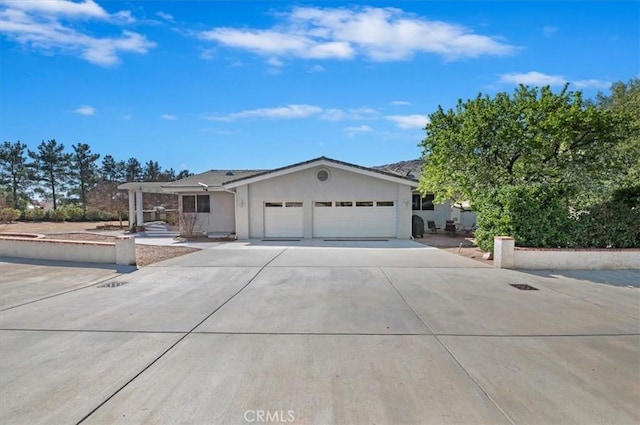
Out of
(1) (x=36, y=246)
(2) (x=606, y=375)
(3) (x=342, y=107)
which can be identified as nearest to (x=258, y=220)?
(3) (x=342, y=107)

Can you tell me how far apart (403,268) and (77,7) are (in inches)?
445

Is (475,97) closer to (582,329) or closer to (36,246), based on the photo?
(582,329)

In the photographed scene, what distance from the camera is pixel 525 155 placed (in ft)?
37.4

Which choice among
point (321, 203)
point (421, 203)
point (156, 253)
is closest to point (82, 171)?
point (156, 253)

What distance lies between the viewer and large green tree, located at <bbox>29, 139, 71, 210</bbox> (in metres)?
39.4

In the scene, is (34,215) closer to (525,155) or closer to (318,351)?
(318,351)

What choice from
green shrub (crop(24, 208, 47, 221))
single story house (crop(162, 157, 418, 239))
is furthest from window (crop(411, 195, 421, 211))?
green shrub (crop(24, 208, 47, 221))

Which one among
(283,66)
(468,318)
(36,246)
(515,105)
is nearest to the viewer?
(468,318)

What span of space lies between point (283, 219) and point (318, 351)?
45.5 feet

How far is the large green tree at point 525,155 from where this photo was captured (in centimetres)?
991

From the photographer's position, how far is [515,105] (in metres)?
11.6

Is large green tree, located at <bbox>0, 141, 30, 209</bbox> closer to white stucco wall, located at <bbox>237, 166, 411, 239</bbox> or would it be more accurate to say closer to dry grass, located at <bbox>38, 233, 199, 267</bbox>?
white stucco wall, located at <bbox>237, 166, 411, 239</bbox>

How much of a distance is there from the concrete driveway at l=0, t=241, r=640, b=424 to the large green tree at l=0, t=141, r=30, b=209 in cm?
4153

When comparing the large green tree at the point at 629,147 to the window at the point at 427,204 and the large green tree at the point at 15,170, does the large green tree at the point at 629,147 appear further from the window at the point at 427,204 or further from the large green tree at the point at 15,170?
the large green tree at the point at 15,170
